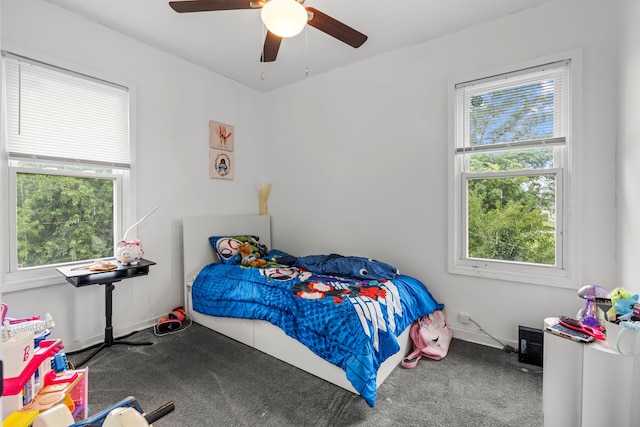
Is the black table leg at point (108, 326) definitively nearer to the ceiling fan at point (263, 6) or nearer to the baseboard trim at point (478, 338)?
the ceiling fan at point (263, 6)

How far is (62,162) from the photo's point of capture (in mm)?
2660

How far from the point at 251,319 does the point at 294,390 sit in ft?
2.43

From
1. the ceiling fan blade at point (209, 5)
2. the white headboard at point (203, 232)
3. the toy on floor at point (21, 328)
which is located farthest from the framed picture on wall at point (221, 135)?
the toy on floor at point (21, 328)

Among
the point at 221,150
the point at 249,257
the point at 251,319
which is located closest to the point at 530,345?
the point at 251,319

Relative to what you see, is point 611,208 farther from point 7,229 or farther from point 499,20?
point 7,229

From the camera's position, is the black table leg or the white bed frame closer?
the white bed frame

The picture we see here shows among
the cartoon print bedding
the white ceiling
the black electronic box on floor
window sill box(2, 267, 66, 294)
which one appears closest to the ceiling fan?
the white ceiling

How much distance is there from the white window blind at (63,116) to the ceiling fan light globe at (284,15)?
1931mm

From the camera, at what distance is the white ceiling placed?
8.52ft

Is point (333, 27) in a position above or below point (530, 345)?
above

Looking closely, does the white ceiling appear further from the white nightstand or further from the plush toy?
the white nightstand

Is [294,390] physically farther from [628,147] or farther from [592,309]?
[628,147]

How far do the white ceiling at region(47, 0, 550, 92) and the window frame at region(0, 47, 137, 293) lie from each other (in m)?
0.46

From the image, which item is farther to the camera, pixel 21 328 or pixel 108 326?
pixel 108 326
